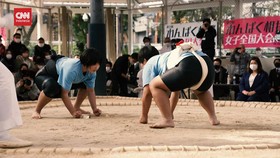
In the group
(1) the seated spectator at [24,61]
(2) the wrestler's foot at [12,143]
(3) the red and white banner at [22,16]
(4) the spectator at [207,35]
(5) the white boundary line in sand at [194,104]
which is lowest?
(5) the white boundary line in sand at [194,104]

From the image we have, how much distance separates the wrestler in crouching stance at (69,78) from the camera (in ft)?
14.2

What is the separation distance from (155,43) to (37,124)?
7.17 metres

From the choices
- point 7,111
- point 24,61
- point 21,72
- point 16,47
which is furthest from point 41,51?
point 7,111

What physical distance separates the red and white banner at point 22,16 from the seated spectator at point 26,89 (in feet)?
10.5

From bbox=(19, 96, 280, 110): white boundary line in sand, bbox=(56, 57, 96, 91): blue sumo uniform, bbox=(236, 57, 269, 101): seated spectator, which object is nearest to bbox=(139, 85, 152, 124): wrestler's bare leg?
bbox=(56, 57, 96, 91): blue sumo uniform

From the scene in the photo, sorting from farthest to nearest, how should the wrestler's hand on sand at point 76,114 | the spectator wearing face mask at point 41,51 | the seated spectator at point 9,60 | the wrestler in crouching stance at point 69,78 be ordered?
the spectator wearing face mask at point 41,51
the seated spectator at point 9,60
the wrestler's hand on sand at point 76,114
the wrestler in crouching stance at point 69,78

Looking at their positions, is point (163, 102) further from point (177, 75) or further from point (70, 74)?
point (70, 74)

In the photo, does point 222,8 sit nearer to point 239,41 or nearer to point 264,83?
point 239,41

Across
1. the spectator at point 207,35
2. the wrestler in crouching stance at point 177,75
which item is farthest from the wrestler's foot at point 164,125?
the spectator at point 207,35

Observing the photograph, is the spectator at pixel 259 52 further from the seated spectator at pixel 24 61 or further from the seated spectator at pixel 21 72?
the seated spectator at pixel 21 72

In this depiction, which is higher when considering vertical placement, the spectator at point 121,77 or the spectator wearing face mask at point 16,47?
the spectator wearing face mask at point 16,47

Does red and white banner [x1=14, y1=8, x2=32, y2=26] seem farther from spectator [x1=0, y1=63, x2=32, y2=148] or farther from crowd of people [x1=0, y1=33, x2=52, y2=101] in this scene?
spectator [x1=0, y1=63, x2=32, y2=148]

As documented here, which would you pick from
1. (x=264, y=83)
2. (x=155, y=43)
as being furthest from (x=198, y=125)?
(x=155, y=43)

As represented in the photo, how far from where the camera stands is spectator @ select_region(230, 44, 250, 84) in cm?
800
